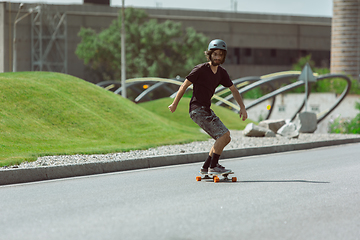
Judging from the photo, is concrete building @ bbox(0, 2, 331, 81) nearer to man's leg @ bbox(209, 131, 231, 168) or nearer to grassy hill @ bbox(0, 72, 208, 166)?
grassy hill @ bbox(0, 72, 208, 166)

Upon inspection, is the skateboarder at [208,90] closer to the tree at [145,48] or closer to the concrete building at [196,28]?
the tree at [145,48]

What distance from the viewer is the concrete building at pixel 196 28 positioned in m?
50.7

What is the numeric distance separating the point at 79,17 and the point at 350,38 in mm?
26700

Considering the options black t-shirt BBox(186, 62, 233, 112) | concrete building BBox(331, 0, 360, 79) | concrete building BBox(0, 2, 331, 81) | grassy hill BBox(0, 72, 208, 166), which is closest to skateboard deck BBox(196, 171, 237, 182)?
black t-shirt BBox(186, 62, 233, 112)

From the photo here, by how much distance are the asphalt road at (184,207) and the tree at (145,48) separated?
3927 centimetres

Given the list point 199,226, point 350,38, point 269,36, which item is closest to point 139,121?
point 199,226

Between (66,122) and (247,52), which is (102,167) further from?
(247,52)

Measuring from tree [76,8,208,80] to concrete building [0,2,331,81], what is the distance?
3721 millimetres

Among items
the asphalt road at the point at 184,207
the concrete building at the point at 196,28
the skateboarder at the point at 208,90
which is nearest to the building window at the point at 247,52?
the concrete building at the point at 196,28

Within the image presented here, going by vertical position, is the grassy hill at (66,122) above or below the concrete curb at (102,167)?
above

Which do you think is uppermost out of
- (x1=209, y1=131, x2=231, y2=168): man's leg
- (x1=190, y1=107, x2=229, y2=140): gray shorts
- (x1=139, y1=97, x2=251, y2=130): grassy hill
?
(x1=190, y1=107, x2=229, y2=140): gray shorts

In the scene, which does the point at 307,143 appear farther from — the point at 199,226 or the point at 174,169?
the point at 199,226

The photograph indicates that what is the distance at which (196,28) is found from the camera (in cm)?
5838

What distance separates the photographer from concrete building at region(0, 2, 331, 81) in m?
50.7
